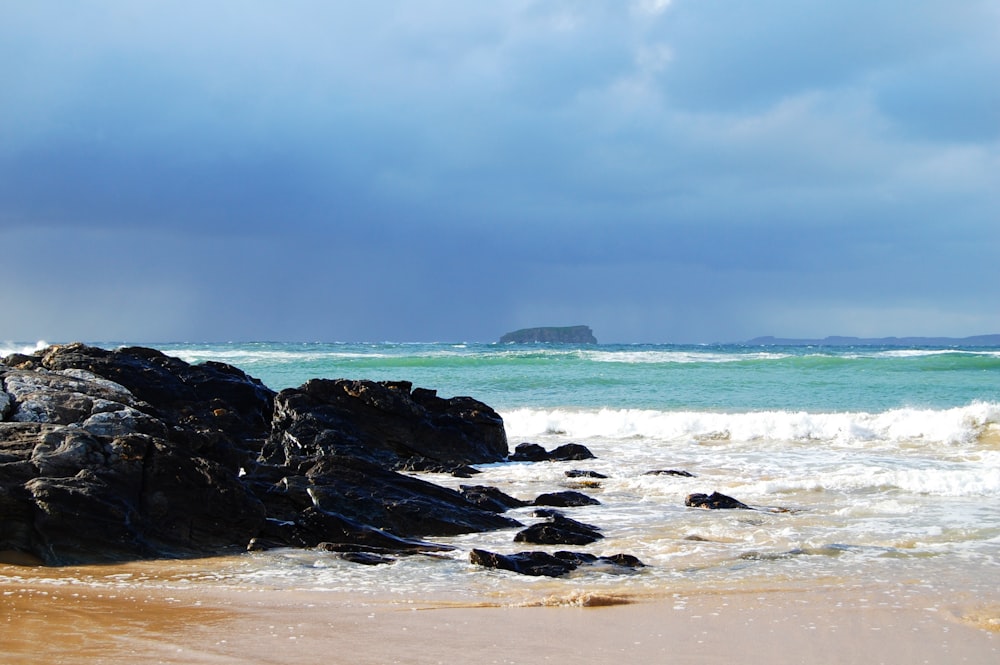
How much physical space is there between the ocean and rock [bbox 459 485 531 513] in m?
0.27

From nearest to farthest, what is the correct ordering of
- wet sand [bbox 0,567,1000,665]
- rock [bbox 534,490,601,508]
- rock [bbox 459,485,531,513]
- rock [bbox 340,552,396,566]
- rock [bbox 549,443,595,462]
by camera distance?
wet sand [bbox 0,567,1000,665] < rock [bbox 340,552,396,566] < rock [bbox 459,485,531,513] < rock [bbox 534,490,601,508] < rock [bbox 549,443,595,462]

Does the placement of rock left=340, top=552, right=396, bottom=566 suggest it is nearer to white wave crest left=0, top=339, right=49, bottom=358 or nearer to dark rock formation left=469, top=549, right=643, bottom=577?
dark rock formation left=469, top=549, right=643, bottom=577

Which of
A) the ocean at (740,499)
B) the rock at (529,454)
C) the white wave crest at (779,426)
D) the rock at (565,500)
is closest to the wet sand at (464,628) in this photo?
→ the ocean at (740,499)

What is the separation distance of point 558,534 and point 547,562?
44.9 inches

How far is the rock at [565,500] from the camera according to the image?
35.6 feet

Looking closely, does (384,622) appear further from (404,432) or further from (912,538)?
(404,432)

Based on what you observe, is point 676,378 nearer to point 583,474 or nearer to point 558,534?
point 583,474

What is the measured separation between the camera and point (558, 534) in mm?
8688

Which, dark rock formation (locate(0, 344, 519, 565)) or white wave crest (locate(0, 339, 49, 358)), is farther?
white wave crest (locate(0, 339, 49, 358))

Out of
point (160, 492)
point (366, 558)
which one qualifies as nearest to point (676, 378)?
point (366, 558)

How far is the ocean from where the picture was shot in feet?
23.0

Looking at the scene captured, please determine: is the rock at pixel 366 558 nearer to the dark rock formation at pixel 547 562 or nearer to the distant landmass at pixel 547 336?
the dark rock formation at pixel 547 562

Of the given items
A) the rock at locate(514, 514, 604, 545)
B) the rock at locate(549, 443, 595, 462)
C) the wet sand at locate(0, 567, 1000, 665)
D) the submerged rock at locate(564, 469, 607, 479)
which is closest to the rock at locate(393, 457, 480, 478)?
the submerged rock at locate(564, 469, 607, 479)

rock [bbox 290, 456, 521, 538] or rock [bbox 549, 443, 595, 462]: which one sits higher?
rock [bbox 290, 456, 521, 538]
